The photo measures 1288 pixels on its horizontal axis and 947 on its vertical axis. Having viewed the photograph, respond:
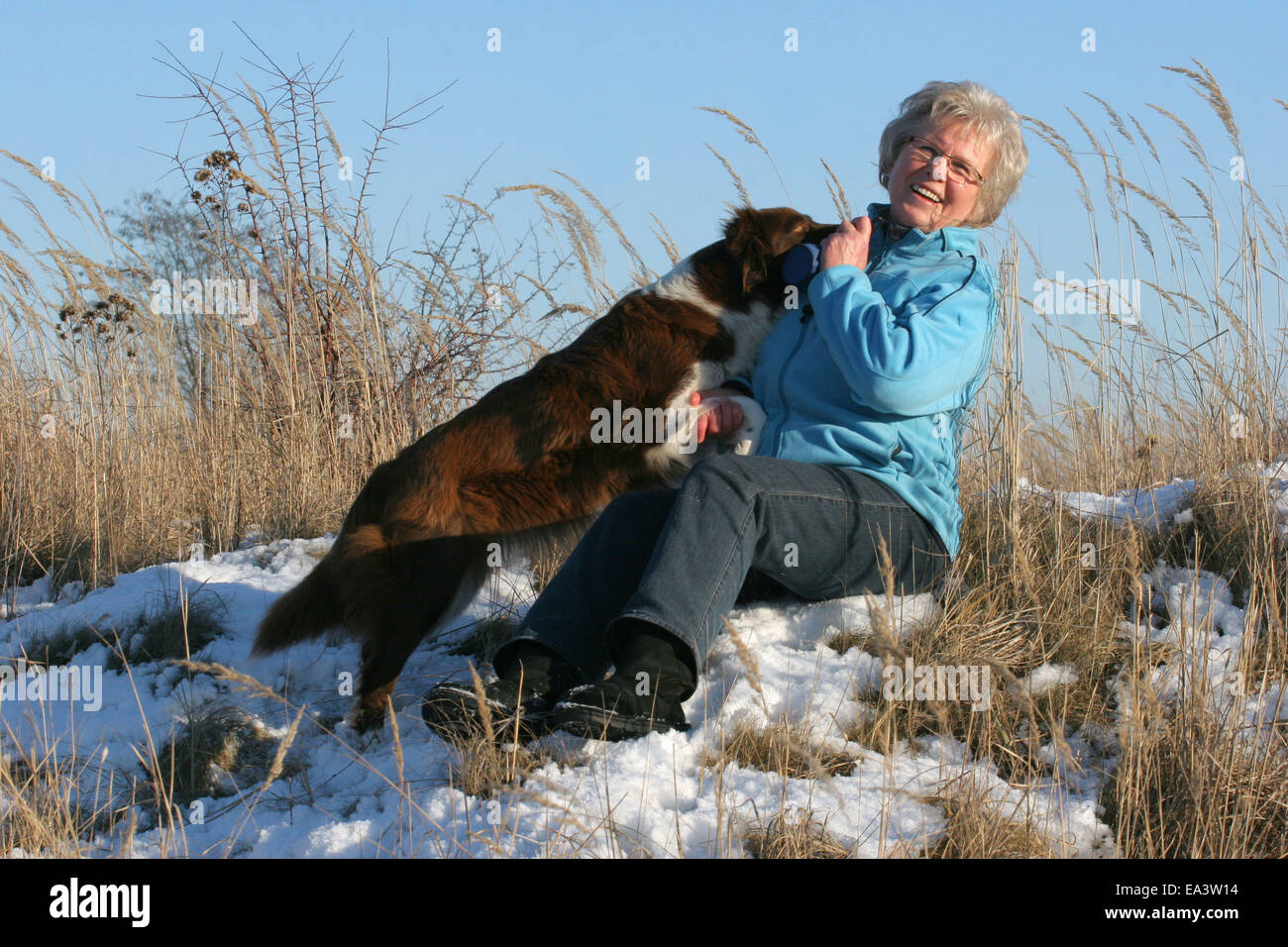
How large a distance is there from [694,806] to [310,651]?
1.67m

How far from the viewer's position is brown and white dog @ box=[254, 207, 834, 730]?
2.73 m

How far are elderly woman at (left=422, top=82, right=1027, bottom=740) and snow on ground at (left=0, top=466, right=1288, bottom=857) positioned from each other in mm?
134

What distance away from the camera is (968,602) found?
271 cm

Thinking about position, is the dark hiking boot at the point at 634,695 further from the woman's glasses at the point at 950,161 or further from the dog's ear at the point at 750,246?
the woman's glasses at the point at 950,161

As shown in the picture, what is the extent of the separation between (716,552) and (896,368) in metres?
0.63

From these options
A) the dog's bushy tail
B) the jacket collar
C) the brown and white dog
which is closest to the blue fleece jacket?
the jacket collar

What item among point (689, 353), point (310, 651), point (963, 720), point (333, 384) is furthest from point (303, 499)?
point (963, 720)

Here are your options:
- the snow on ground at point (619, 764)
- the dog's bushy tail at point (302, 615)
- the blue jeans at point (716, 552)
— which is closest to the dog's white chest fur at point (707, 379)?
the blue jeans at point (716, 552)

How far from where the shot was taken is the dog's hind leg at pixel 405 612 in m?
2.72

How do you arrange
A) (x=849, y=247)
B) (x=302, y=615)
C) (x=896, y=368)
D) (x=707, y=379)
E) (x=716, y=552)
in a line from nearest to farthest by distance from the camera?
(x=716, y=552) < (x=896, y=368) < (x=849, y=247) < (x=302, y=615) < (x=707, y=379)

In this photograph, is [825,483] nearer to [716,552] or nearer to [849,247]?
[716,552]

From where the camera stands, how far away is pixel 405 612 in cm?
272

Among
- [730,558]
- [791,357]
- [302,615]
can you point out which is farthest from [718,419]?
[302,615]

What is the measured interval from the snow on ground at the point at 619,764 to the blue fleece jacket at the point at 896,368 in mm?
413
